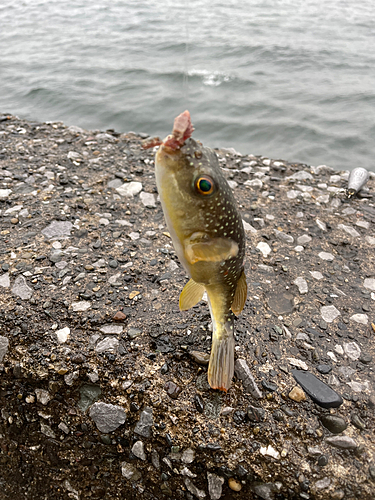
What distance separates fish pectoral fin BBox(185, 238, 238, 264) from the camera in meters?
2.63

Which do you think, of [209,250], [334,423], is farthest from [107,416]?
[334,423]

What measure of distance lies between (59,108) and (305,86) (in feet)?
25.4

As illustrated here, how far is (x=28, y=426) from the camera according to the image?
347cm

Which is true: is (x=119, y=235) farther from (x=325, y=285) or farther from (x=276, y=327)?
(x=325, y=285)

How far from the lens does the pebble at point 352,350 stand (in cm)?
371

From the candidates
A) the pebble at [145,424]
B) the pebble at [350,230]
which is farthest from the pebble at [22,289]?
the pebble at [350,230]

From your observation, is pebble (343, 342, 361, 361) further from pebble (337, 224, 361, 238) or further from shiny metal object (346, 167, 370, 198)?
shiny metal object (346, 167, 370, 198)

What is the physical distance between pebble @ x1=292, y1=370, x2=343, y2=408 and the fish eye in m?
1.99

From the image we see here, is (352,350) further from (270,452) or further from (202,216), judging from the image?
(202,216)

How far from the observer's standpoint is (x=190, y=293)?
10.3 ft

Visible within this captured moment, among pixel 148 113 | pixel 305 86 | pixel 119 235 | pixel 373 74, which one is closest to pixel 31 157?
pixel 119 235

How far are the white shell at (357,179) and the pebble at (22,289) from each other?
4.91m

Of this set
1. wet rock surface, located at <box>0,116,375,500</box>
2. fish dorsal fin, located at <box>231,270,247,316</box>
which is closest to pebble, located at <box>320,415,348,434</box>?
wet rock surface, located at <box>0,116,375,500</box>

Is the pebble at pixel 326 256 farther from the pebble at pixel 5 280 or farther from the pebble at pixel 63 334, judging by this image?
the pebble at pixel 5 280
